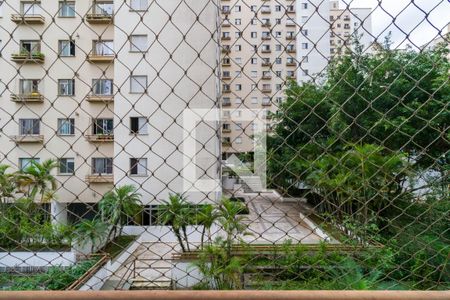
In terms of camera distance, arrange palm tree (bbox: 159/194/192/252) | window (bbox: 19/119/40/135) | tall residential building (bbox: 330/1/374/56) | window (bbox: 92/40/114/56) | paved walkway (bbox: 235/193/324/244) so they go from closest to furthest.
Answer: tall residential building (bbox: 330/1/374/56) → window (bbox: 92/40/114/56) → window (bbox: 19/119/40/135) → paved walkway (bbox: 235/193/324/244) → palm tree (bbox: 159/194/192/252)

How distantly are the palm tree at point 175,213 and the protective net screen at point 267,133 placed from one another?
2 cm

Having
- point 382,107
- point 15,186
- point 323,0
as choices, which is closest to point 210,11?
point 323,0

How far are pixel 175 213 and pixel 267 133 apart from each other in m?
0.93

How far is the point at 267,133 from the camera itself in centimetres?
133

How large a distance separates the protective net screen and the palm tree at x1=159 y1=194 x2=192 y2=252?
0.02 metres

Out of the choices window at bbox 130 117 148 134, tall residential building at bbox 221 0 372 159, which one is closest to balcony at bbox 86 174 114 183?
window at bbox 130 117 148 134

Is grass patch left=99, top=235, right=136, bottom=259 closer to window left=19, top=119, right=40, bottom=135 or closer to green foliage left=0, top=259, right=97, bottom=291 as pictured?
green foliage left=0, top=259, right=97, bottom=291

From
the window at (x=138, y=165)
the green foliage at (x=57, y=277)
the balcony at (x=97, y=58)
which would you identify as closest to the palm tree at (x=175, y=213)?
the window at (x=138, y=165)

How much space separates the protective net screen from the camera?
865 millimetres

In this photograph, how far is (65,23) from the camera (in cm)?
738

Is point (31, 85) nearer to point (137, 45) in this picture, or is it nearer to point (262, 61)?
point (137, 45)

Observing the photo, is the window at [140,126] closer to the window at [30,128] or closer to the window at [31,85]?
the window at [30,128]

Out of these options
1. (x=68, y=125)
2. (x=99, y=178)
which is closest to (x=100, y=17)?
(x=68, y=125)

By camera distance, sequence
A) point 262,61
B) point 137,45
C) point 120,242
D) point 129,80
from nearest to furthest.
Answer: point 262,61 < point 129,80 < point 137,45 < point 120,242
